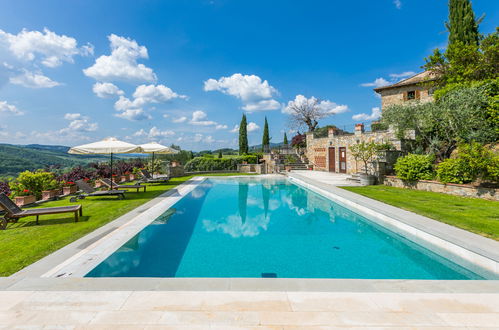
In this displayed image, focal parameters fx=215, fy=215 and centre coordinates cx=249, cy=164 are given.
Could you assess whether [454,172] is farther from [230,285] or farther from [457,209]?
[230,285]

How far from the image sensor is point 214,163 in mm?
23938

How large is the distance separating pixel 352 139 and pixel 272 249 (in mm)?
15941

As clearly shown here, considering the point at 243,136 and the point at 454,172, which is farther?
the point at 243,136

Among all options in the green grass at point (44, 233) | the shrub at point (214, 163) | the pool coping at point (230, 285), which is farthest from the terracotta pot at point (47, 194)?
the shrub at point (214, 163)

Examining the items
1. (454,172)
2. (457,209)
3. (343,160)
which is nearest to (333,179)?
(343,160)

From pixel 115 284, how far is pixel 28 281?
4.34 feet

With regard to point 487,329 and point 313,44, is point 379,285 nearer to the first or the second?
point 487,329

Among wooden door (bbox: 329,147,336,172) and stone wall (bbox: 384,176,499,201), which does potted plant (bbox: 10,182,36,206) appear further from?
wooden door (bbox: 329,147,336,172)

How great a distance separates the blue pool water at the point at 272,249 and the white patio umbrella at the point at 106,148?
420 cm

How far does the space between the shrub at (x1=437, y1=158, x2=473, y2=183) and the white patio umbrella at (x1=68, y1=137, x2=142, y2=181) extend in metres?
14.6

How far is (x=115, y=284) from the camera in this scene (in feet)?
10.3

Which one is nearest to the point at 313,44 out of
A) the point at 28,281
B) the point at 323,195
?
the point at 323,195

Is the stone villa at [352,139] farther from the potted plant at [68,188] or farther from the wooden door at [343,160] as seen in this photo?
the potted plant at [68,188]

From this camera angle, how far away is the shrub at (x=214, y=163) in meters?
23.4
